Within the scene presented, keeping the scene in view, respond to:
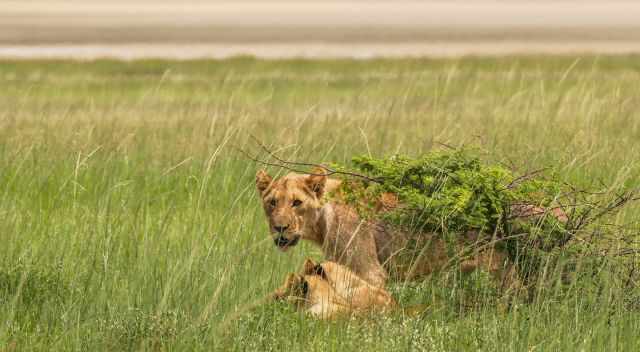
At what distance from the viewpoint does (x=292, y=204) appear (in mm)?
6621

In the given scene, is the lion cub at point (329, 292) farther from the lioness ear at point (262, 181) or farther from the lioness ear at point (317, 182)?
the lioness ear at point (262, 181)

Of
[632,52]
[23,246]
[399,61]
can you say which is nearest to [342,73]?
[399,61]

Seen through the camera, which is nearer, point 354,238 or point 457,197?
point 457,197

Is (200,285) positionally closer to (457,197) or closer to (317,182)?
(317,182)

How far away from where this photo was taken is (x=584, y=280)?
6449 millimetres

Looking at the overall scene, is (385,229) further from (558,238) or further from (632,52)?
(632,52)

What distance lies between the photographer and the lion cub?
600cm

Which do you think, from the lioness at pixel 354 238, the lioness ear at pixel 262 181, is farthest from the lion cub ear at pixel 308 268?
the lioness ear at pixel 262 181

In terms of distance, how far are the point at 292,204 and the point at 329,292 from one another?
0.76m

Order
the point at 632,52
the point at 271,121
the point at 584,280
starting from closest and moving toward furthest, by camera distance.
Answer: the point at 584,280
the point at 271,121
the point at 632,52

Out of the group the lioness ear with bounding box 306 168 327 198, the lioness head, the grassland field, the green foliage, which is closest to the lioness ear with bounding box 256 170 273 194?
the lioness head

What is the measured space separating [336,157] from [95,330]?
589 centimetres

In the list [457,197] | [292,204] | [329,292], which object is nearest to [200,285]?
[292,204]

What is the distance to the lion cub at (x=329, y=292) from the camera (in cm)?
600
